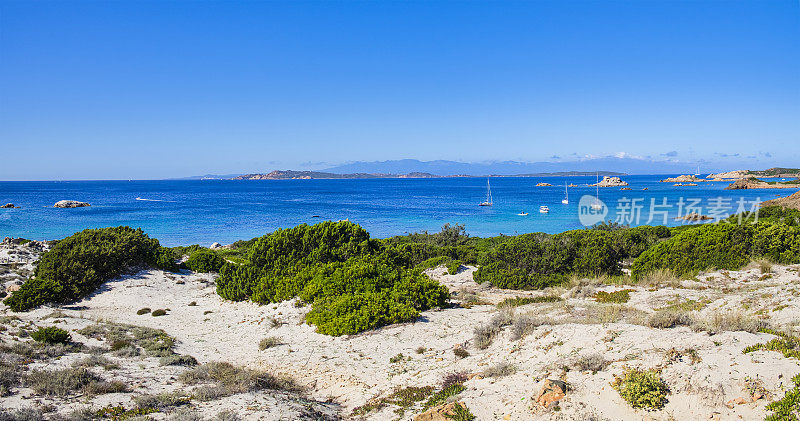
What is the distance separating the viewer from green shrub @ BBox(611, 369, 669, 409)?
514 cm

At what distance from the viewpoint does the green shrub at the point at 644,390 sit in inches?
→ 203

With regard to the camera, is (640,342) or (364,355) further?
(364,355)

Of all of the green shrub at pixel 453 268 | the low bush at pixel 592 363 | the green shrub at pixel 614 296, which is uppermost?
the low bush at pixel 592 363

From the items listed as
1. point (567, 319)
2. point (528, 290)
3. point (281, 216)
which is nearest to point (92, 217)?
point (281, 216)

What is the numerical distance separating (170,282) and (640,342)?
735 inches

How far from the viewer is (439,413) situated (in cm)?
583

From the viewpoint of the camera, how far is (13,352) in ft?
28.8

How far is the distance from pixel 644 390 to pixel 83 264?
1997 cm

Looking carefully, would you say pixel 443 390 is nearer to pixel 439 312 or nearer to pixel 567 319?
pixel 567 319

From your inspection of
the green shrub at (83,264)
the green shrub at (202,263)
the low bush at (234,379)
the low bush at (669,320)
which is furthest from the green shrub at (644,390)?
the green shrub at (202,263)

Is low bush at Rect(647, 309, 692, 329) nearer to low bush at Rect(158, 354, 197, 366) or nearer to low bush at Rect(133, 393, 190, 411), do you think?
low bush at Rect(133, 393, 190, 411)

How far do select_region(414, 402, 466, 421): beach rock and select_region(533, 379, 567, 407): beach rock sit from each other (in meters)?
1.07

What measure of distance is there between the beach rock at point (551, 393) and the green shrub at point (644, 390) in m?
0.70

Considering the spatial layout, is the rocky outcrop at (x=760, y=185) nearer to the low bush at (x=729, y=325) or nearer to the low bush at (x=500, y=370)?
the low bush at (x=729, y=325)
